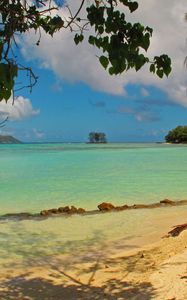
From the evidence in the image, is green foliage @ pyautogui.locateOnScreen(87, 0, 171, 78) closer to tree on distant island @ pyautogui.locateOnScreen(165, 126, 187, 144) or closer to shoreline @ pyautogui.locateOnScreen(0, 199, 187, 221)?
shoreline @ pyautogui.locateOnScreen(0, 199, 187, 221)

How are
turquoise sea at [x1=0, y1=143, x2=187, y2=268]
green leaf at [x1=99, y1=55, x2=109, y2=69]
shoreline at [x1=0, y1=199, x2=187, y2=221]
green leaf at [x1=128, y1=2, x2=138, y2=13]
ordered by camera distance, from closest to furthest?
green leaf at [x1=99, y1=55, x2=109, y2=69] < green leaf at [x1=128, y1=2, x2=138, y2=13] < turquoise sea at [x1=0, y1=143, x2=187, y2=268] < shoreline at [x1=0, y1=199, x2=187, y2=221]

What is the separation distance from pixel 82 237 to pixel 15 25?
18.5 ft

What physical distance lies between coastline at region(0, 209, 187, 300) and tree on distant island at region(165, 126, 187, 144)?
94.0m

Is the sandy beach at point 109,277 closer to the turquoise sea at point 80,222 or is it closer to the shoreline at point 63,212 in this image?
the turquoise sea at point 80,222

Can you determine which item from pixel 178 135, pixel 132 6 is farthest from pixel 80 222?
pixel 178 135

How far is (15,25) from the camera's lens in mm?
3309

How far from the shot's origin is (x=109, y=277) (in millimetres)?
5656

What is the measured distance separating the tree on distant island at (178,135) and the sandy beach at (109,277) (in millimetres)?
94154

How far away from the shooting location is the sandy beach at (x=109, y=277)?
15.8ft

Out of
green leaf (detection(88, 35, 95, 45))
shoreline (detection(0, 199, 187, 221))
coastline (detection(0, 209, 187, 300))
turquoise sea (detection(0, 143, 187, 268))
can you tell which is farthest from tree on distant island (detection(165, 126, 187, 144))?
green leaf (detection(88, 35, 95, 45))

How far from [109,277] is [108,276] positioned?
0.18 ft

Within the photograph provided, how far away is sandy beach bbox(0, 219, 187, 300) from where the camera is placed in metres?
4.81

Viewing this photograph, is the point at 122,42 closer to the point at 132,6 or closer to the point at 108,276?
the point at 132,6

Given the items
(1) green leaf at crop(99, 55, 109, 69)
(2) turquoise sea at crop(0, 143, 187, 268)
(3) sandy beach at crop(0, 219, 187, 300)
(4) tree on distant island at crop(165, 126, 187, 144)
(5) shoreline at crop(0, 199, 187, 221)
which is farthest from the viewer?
(4) tree on distant island at crop(165, 126, 187, 144)
